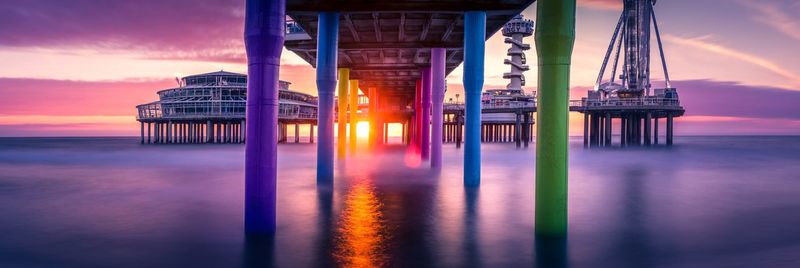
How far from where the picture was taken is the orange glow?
7.38 metres

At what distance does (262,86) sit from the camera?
26.5ft

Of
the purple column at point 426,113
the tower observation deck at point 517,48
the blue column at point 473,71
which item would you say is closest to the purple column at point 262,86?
the blue column at point 473,71

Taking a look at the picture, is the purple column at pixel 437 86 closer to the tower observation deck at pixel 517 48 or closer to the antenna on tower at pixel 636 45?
the antenna on tower at pixel 636 45

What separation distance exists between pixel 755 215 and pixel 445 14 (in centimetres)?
1085

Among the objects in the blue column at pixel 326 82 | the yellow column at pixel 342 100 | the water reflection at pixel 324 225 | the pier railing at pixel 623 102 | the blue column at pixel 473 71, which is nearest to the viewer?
the water reflection at pixel 324 225

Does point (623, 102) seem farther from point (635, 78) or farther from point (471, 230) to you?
point (471, 230)

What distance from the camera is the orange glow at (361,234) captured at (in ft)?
24.2

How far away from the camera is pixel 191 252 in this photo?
317 inches

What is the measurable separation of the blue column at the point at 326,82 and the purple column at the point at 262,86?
27.7 ft

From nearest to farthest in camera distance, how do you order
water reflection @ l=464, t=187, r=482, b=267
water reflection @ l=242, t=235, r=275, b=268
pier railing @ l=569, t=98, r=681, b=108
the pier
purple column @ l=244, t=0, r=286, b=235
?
water reflection @ l=242, t=235, r=275, b=268 < water reflection @ l=464, t=187, r=482, b=267 < purple column @ l=244, t=0, r=286, b=235 < pier railing @ l=569, t=98, r=681, b=108 < the pier

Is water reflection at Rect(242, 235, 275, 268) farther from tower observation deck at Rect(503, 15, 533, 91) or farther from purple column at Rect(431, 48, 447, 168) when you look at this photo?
tower observation deck at Rect(503, 15, 533, 91)

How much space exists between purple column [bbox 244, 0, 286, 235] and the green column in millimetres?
4264

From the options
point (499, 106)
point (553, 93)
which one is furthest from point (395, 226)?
point (499, 106)

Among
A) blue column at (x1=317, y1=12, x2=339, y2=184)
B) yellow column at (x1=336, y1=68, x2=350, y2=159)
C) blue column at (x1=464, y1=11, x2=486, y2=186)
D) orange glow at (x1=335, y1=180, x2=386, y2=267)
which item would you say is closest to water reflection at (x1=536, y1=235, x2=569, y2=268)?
orange glow at (x1=335, y1=180, x2=386, y2=267)
